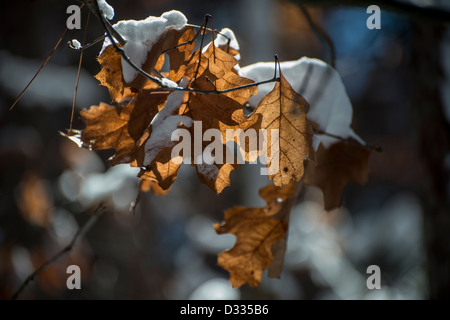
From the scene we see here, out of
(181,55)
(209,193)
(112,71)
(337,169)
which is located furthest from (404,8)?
(209,193)

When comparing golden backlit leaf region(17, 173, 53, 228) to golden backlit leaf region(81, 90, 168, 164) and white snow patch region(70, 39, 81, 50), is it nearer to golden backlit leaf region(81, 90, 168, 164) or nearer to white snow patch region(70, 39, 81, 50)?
golden backlit leaf region(81, 90, 168, 164)

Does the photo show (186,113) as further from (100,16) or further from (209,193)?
(209,193)

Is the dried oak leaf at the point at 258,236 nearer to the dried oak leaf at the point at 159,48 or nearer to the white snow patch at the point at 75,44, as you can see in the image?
the dried oak leaf at the point at 159,48

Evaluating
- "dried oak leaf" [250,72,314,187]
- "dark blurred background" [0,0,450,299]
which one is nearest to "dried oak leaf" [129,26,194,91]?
"dried oak leaf" [250,72,314,187]

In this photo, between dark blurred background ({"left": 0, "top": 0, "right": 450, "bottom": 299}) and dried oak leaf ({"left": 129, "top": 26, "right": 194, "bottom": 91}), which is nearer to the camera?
dried oak leaf ({"left": 129, "top": 26, "right": 194, "bottom": 91})

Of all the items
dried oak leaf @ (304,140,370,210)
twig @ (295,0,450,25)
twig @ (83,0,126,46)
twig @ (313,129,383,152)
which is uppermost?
twig @ (295,0,450,25)

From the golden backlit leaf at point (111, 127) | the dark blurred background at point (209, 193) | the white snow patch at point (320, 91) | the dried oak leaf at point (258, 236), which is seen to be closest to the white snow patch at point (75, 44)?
the golden backlit leaf at point (111, 127)

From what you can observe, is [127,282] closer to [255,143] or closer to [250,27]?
[250,27]
